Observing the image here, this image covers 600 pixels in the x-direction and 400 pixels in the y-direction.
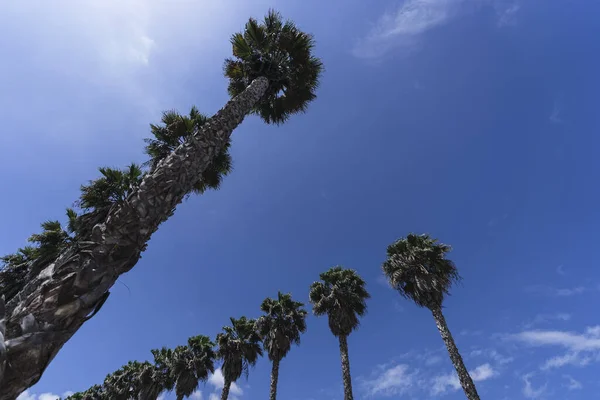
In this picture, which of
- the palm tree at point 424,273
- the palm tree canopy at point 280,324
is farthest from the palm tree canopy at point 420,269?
the palm tree canopy at point 280,324

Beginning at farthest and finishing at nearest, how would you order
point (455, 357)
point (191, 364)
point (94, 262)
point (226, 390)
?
point (191, 364) < point (226, 390) < point (455, 357) < point (94, 262)

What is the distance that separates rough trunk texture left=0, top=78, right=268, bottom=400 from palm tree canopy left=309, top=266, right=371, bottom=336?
685 inches

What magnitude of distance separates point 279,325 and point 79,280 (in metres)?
19.9

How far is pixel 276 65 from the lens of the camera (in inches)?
414

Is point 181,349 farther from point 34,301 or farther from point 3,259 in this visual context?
point 34,301

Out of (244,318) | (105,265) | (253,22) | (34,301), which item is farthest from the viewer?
(244,318)

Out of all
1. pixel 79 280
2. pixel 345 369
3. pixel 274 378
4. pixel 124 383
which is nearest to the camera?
pixel 79 280

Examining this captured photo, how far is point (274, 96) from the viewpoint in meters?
11.8

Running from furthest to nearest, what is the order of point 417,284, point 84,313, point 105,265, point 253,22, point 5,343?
1. point 417,284
2. point 253,22
3. point 105,265
4. point 84,313
5. point 5,343

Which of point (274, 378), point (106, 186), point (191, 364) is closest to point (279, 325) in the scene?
point (274, 378)

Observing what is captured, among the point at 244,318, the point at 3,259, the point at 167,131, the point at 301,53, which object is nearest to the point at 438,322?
the point at 244,318

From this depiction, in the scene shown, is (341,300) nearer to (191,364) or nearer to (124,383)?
(191,364)

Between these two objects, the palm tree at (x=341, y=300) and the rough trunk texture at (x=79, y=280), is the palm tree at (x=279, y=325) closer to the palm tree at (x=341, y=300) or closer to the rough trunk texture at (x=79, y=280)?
the palm tree at (x=341, y=300)

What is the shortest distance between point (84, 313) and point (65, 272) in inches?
19.6
